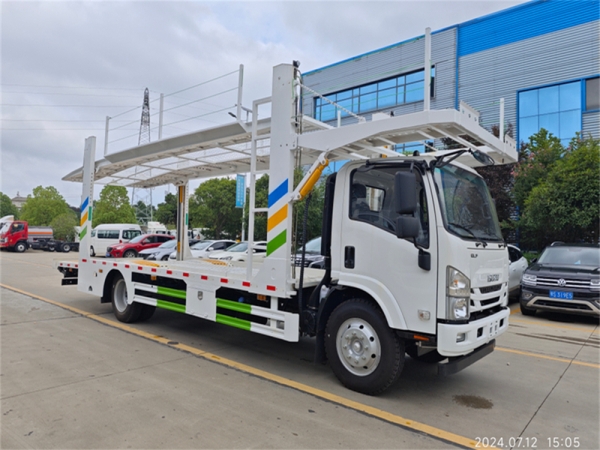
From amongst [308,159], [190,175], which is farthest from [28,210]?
[308,159]

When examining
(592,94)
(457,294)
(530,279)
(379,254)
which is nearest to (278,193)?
(379,254)

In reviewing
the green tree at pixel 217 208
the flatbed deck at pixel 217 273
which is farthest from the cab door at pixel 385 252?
the green tree at pixel 217 208

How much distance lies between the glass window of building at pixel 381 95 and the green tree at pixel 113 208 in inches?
1039

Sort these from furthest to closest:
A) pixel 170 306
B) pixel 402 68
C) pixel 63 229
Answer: pixel 63 229
pixel 402 68
pixel 170 306

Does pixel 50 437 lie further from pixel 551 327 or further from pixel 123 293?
pixel 551 327

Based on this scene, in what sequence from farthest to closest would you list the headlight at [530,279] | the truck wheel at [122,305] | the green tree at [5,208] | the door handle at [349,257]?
the green tree at [5,208] → the headlight at [530,279] → the truck wheel at [122,305] → the door handle at [349,257]

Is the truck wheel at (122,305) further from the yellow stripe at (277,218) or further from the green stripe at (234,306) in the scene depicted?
the yellow stripe at (277,218)

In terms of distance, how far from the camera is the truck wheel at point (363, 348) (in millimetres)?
4129

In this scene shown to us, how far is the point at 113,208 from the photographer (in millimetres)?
43781

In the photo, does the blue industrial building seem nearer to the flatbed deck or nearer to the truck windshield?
the flatbed deck

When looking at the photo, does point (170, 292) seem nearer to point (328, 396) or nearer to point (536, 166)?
point (328, 396)

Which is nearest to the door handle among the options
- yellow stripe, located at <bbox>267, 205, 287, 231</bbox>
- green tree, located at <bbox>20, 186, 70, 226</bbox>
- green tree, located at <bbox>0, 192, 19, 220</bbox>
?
yellow stripe, located at <bbox>267, 205, 287, 231</bbox>

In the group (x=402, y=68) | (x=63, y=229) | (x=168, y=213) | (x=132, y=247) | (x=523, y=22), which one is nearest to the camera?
(x=523, y=22)

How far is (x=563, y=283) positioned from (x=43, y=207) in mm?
54070
